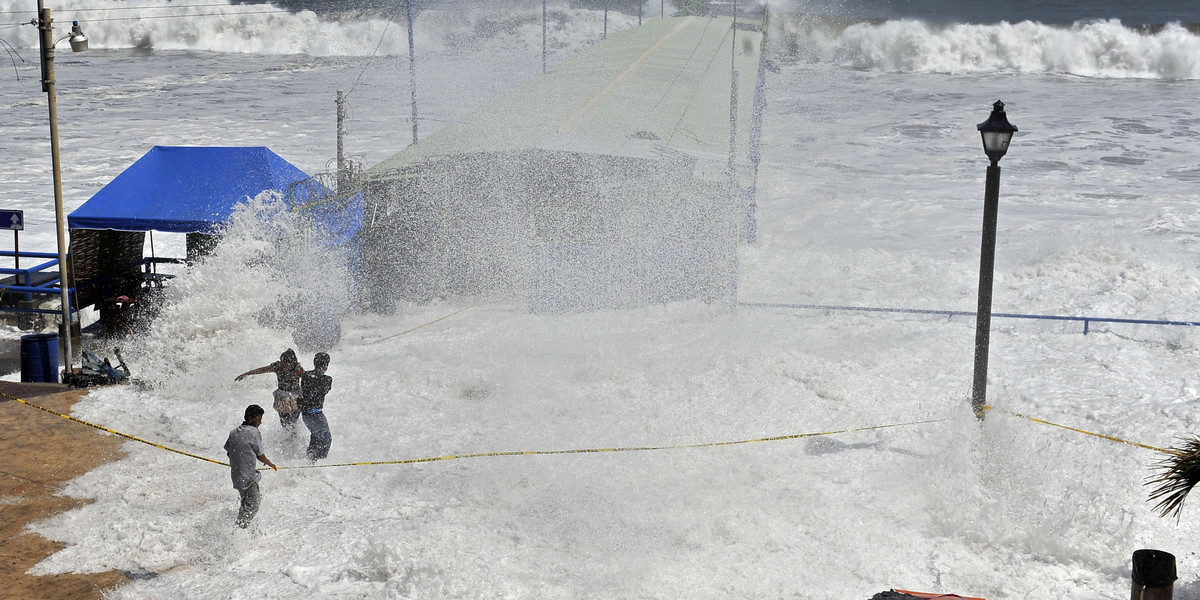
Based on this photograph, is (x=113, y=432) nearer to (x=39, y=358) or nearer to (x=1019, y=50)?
(x=39, y=358)

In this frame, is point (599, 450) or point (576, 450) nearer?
point (599, 450)

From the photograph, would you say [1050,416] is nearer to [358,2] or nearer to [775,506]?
[775,506]

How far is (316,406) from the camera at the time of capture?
989 cm

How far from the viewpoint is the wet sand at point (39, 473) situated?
7.62 meters

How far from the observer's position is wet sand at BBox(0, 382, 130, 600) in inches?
300

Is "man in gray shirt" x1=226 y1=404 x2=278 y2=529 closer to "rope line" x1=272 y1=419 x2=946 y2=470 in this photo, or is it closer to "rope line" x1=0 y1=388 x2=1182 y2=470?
"rope line" x1=0 y1=388 x2=1182 y2=470

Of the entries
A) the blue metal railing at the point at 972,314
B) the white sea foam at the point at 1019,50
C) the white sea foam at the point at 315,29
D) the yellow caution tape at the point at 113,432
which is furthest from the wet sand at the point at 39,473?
the white sea foam at the point at 315,29

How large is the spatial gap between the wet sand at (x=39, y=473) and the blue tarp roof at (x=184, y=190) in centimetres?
301

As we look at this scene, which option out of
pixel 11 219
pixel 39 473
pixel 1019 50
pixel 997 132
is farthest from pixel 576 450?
pixel 1019 50

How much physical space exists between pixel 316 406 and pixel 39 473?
2616 millimetres

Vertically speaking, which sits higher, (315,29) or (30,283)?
(315,29)

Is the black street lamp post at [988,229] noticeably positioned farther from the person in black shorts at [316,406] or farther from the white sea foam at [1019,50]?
the white sea foam at [1019,50]

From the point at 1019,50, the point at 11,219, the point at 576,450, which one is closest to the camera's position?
the point at 576,450

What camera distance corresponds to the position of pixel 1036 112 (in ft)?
133
